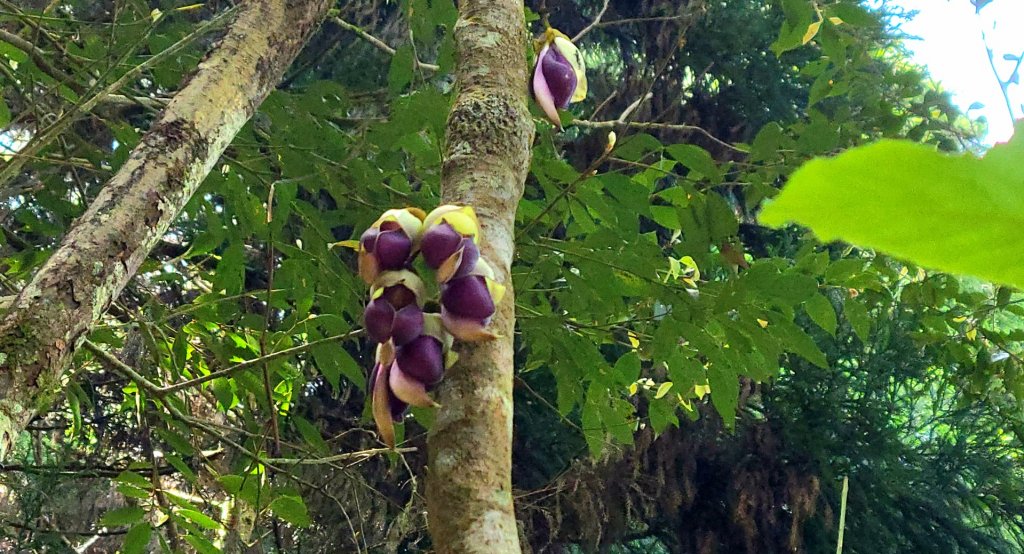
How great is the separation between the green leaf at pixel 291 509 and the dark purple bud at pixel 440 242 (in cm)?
81

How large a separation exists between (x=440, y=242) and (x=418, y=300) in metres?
0.04

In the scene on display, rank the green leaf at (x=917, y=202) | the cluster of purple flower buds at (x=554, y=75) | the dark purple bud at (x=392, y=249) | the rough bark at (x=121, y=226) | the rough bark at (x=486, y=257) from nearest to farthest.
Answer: the green leaf at (x=917, y=202) < the rough bark at (x=486, y=257) < the dark purple bud at (x=392, y=249) < the rough bark at (x=121, y=226) < the cluster of purple flower buds at (x=554, y=75)

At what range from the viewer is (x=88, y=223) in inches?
25.0

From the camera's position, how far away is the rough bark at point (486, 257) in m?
0.35

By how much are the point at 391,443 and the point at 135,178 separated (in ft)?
1.27

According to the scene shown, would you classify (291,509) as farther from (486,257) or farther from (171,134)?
(486,257)

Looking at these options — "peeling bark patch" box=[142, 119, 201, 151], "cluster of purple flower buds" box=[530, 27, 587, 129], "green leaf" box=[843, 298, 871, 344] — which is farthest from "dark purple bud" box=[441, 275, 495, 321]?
"green leaf" box=[843, 298, 871, 344]

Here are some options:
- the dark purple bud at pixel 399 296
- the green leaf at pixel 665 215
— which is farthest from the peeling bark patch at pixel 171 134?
the green leaf at pixel 665 215

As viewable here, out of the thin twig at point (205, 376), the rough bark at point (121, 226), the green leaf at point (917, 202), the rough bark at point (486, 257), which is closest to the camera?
the green leaf at point (917, 202)

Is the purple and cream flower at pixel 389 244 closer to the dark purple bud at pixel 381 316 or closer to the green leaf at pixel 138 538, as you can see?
the dark purple bud at pixel 381 316

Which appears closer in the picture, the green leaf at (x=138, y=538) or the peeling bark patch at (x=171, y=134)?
the peeling bark patch at (x=171, y=134)

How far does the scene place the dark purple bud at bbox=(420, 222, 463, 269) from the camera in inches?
17.1

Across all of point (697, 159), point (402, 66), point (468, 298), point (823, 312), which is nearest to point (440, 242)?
point (468, 298)

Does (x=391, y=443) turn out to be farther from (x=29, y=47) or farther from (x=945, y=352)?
(x=945, y=352)
